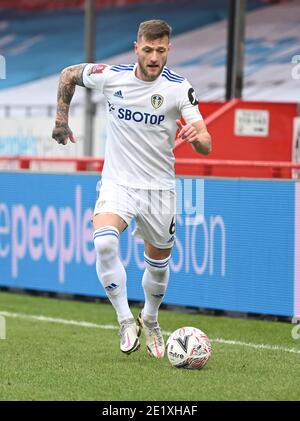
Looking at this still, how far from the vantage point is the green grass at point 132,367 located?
6.62 m

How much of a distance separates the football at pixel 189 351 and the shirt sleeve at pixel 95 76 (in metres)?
1.81

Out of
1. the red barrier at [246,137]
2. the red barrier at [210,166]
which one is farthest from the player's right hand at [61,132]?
the red barrier at [246,137]

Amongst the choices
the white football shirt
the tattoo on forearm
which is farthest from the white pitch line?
the tattoo on forearm

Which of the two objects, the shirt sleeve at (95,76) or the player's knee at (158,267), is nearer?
the shirt sleeve at (95,76)

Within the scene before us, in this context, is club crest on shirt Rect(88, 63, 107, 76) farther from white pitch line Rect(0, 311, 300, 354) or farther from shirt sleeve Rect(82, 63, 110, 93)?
white pitch line Rect(0, 311, 300, 354)

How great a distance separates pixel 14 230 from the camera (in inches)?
513

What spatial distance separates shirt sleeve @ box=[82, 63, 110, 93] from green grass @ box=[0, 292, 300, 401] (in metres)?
1.88

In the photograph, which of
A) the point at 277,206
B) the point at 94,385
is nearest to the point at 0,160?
the point at 277,206

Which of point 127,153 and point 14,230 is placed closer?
point 127,153

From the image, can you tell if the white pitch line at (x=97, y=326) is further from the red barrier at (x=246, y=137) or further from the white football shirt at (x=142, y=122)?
the red barrier at (x=246, y=137)

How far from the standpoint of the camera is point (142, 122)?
7.89 meters

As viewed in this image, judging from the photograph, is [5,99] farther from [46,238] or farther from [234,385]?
[234,385]

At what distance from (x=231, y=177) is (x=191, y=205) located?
46cm

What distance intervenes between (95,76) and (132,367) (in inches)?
79.2
